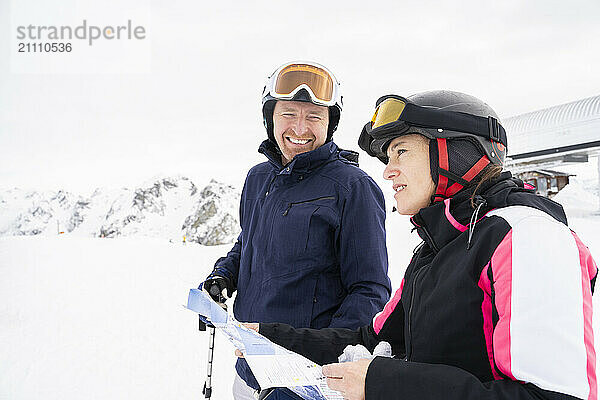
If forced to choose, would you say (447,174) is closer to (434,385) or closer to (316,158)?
(434,385)

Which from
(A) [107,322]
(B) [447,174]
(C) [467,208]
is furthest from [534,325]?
(A) [107,322]

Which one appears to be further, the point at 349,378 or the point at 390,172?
the point at 390,172

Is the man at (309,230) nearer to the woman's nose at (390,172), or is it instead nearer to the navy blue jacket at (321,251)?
the navy blue jacket at (321,251)

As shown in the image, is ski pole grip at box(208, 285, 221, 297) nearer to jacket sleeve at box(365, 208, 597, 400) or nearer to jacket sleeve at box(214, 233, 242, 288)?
jacket sleeve at box(214, 233, 242, 288)

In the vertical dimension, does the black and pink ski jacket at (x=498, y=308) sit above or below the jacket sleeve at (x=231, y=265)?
above

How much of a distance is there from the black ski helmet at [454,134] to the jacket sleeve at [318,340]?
0.60 m

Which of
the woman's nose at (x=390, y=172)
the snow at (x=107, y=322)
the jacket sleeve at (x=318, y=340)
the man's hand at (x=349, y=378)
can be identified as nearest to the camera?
the man's hand at (x=349, y=378)

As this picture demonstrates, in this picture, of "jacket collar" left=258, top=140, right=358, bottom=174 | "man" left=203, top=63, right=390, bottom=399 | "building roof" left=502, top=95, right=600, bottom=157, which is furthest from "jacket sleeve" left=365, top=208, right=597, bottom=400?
"building roof" left=502, top=95, right=600, bottom=157

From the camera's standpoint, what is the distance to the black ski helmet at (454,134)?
4.07ft

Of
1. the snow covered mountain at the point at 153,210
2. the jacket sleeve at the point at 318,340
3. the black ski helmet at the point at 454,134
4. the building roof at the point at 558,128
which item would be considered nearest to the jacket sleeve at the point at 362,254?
the jacket sleeve at the point at 318,340

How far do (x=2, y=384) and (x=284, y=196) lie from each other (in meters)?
3.91

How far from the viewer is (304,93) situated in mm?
2088

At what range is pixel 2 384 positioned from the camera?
4.27m

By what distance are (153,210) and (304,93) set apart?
220ft
